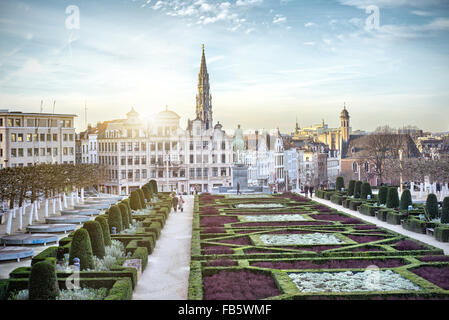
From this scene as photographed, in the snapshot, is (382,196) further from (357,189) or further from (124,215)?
(124,215)

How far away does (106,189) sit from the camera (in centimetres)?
8512

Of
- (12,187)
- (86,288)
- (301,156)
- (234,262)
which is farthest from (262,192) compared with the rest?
(301,156)

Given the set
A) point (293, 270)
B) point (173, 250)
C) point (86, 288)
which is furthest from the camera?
point (173, 250)

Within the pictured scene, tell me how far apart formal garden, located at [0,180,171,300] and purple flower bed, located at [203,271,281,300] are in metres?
2.70

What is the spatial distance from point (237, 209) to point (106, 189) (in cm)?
4934

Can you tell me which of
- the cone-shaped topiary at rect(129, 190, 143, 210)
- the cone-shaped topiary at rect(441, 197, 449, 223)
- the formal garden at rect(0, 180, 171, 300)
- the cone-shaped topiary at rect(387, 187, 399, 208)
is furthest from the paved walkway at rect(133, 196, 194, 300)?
the cone-shaped topiary at rect(387, 187, 399, 208)

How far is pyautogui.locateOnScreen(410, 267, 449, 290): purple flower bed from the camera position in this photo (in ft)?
56.6

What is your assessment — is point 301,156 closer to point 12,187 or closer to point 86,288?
point 12,187

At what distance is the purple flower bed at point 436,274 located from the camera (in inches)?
679

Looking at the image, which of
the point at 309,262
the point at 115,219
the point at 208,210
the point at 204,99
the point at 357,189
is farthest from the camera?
the point at 204,99

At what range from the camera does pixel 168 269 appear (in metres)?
21.0

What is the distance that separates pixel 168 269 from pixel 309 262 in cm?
585

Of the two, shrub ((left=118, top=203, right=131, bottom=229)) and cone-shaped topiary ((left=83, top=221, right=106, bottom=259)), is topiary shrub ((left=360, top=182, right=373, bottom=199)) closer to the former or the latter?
shrub ((left=118, top=203, right=131, bottom=229))

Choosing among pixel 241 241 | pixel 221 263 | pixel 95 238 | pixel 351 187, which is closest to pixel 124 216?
pixel 241 241
